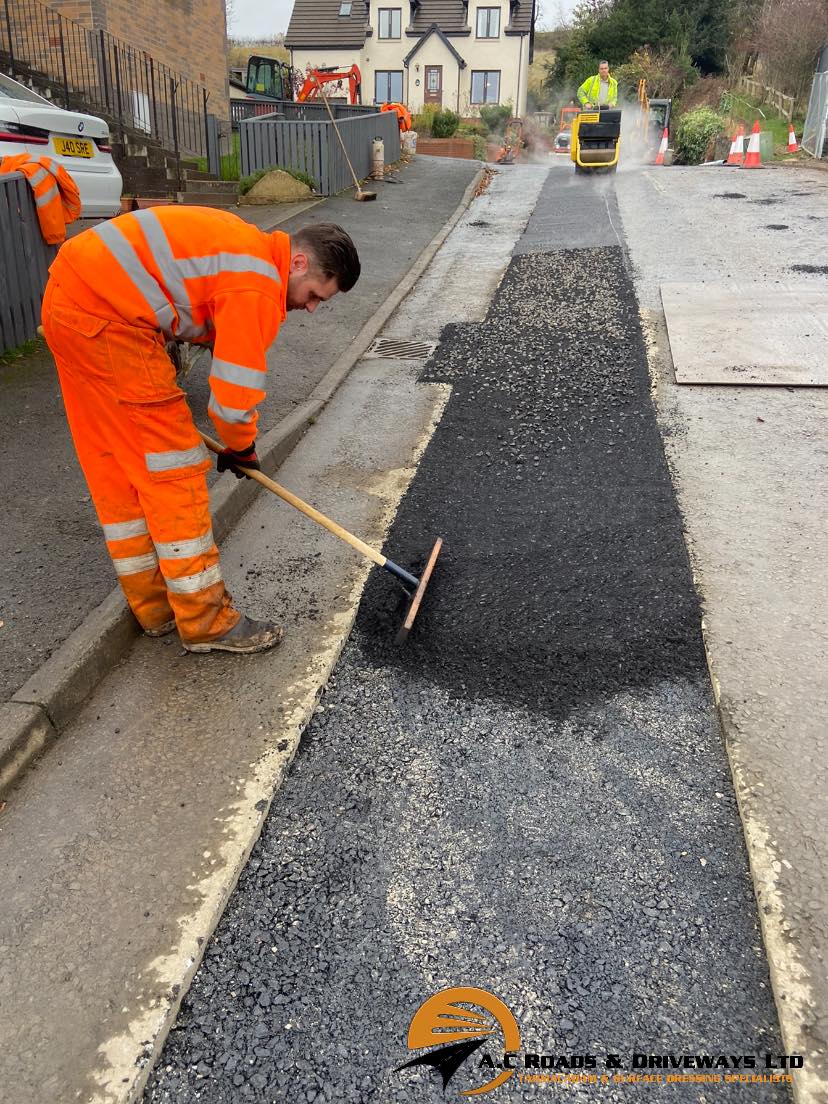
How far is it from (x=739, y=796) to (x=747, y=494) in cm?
238

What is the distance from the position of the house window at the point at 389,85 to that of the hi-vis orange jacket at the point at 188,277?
148 feet

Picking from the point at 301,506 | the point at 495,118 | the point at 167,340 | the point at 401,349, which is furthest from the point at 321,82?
the point at 301,506

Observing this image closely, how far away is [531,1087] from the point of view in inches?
74.7

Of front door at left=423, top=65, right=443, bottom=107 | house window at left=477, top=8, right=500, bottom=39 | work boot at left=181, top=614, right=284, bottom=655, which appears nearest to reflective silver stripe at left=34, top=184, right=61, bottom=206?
work boot at left=181, top=614, right=284, bottom=655

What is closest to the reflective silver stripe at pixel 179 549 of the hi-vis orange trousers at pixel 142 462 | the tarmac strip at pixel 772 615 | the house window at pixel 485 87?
the hi-vis orange trousers at pixel 142 462

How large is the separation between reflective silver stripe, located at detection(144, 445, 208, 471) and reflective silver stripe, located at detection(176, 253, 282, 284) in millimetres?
624

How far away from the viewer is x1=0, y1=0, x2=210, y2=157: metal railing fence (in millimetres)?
15031

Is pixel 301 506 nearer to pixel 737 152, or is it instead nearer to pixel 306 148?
pixel 306 148

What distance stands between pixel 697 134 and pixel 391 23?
23254 millimetres

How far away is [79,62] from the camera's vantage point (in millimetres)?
15312

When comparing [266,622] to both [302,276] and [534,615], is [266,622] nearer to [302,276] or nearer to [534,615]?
[534,615]

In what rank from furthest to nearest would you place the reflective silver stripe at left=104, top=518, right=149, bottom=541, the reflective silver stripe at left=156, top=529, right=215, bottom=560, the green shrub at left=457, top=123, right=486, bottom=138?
the green shrub at left=457, top=123, right=486, bottom=138 < the reflective silver stripe at left=104, top=518, right=149, bottom=541 < the reflective silver stripe at left=156, top=529, right=215, bottom=560

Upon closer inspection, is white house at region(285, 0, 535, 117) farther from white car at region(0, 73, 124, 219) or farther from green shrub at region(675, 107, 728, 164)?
white car at region(0, 73, 124, 219)

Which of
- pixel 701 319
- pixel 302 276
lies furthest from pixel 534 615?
pixel 701 319
